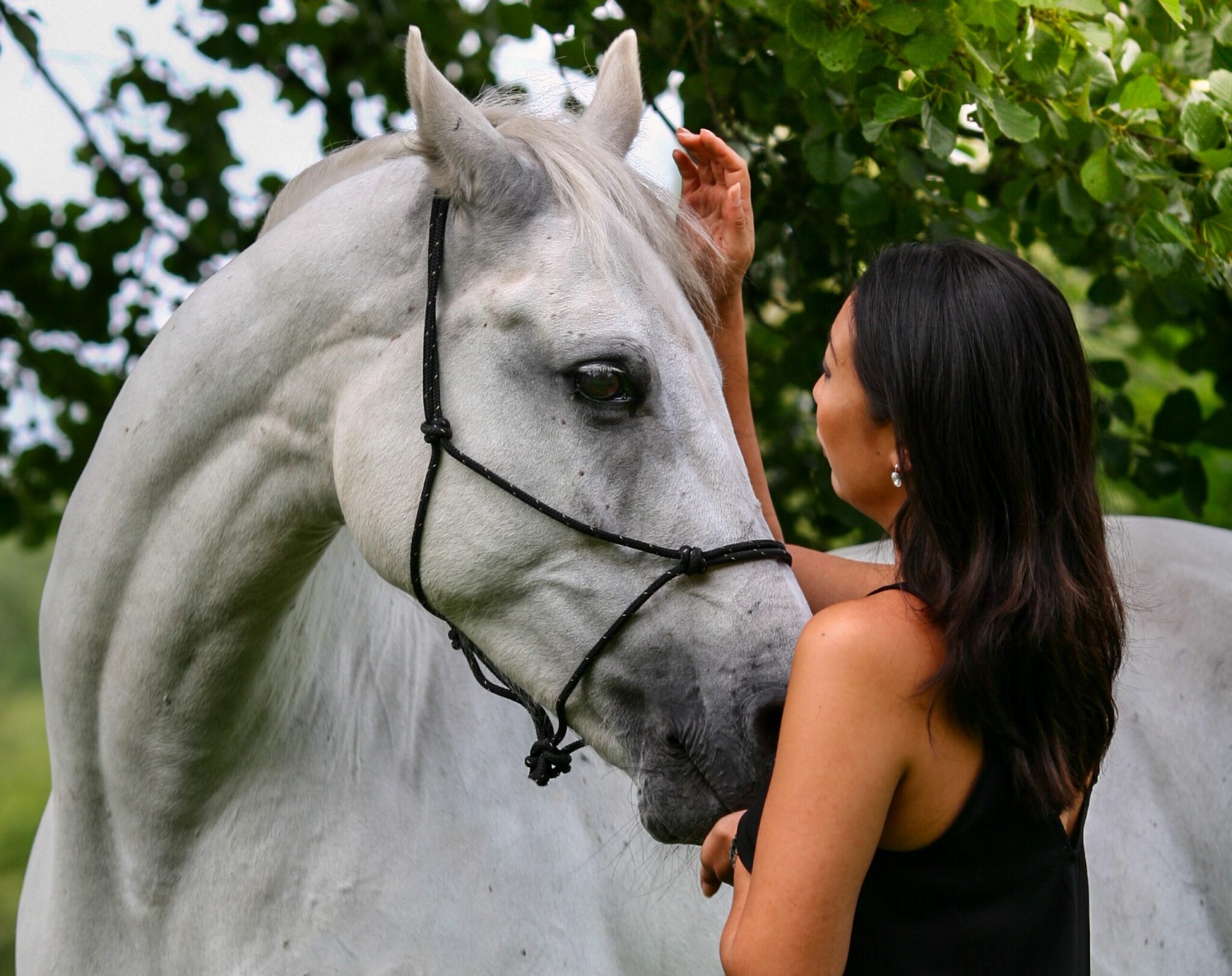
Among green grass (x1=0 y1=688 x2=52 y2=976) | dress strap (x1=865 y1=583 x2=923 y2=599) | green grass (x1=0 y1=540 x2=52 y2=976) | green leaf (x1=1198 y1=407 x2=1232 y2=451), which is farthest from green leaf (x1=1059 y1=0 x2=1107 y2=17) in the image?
green grass (x1=0 y1=688 x2=52 y2=976)

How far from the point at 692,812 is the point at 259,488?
2.84 ft

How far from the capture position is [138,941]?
186cm

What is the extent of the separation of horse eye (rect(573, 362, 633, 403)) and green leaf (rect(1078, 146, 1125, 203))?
1.12 m

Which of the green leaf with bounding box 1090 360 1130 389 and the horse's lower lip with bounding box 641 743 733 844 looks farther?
the green leaf with bounding box 1090 360 1130 389

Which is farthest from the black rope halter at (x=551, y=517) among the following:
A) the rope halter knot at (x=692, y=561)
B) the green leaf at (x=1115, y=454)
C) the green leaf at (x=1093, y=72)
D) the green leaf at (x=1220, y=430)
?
the green leaf at (x=1220, y=430)

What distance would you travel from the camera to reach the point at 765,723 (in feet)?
5.00

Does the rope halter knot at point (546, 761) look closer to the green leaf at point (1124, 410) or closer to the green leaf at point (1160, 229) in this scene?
the green leaf at point (1160, 229)

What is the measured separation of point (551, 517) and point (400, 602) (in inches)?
29.0

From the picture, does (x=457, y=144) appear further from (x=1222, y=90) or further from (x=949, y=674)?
(x=1222, y=90)

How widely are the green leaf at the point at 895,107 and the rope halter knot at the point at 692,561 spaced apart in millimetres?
999

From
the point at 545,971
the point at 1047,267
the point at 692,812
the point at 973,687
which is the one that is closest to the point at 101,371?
the point at 545,971

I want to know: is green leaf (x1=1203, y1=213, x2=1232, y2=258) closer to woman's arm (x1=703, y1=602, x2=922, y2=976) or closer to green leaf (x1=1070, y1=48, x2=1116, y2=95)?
green leaf (x1=1070, y1=48, x2=1116, y2=95)

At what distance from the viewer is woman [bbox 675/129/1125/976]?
4.15 feet

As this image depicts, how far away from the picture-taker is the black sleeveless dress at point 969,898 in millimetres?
1342
